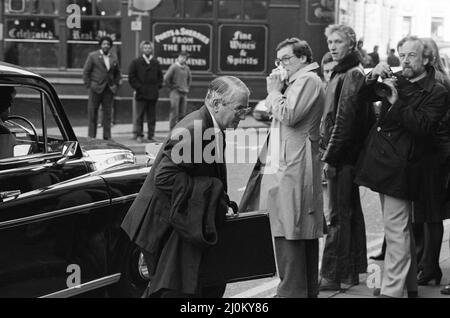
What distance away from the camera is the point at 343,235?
686 cm

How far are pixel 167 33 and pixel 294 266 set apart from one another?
1688 centimetres

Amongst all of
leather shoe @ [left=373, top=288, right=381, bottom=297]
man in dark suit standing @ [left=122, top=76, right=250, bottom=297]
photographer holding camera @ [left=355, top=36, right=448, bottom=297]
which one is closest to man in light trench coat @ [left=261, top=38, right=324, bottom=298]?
photographer holding camera @ [left=355, top=36, right=448, bottom=297]

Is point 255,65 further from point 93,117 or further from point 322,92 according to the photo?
point 322,92

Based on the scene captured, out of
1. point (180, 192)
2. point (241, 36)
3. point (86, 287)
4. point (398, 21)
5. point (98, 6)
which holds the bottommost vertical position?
point (86, 287)

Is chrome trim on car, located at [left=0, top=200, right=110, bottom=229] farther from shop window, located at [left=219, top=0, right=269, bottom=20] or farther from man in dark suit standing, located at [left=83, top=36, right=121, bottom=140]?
shop window, located at [left=219, top=0, right=269, bottom=20]

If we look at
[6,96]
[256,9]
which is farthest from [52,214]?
[256,9]

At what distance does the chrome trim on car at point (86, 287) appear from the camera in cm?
555

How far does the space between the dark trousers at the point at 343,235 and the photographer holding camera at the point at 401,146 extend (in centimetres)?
41

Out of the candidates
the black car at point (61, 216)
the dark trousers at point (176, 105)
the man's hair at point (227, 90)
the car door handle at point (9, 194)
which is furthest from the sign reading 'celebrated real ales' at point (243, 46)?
the man's hair at point (227, 90)

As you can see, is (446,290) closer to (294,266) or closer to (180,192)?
(294,266)

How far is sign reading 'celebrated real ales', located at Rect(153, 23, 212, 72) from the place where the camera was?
73.2ft

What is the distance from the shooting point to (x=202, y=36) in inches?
888

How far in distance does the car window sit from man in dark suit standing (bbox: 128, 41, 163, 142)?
40.4 ft
